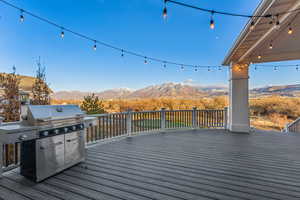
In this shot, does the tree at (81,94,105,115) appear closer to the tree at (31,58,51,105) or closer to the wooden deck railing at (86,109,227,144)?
the tree at (31,58,51,105)

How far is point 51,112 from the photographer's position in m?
2.24

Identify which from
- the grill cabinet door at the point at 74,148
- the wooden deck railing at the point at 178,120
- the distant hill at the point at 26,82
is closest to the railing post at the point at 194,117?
the wooden deck railing at the point at 178,120

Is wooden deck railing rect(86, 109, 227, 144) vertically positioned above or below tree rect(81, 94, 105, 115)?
below

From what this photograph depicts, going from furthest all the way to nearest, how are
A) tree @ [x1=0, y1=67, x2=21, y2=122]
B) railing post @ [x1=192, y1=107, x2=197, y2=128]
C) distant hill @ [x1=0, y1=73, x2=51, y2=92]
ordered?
1. railing post @ [x1=192, y1=107, x2=197, y2=128]
2. distant hill @ [x1=0, y1=73, x2=51, y2=92]
3. tree @ [x1=0, y1=67, x2=21, y2=122]

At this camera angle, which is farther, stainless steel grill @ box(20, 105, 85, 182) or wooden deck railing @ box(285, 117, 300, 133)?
wooden deck railing @ box(285, 117, 300, 133)

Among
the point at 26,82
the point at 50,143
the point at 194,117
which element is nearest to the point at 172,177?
the point at 50,143

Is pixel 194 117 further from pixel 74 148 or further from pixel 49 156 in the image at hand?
pixel 49 156

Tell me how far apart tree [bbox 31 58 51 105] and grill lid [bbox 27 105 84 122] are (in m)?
4.51

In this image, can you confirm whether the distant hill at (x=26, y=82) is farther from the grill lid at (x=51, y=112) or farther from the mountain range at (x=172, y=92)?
the grill lid at (x=51, y=112)

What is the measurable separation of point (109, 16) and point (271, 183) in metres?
9.35

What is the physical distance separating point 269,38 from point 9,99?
25.5 feet

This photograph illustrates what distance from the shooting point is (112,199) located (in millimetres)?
1651

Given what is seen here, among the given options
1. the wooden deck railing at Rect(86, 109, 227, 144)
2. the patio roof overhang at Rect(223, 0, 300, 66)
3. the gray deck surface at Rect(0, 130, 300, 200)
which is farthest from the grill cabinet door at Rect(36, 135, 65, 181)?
the patio roof overhang at Rect(223, 0, 300, 66)

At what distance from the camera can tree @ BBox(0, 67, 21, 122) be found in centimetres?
456
